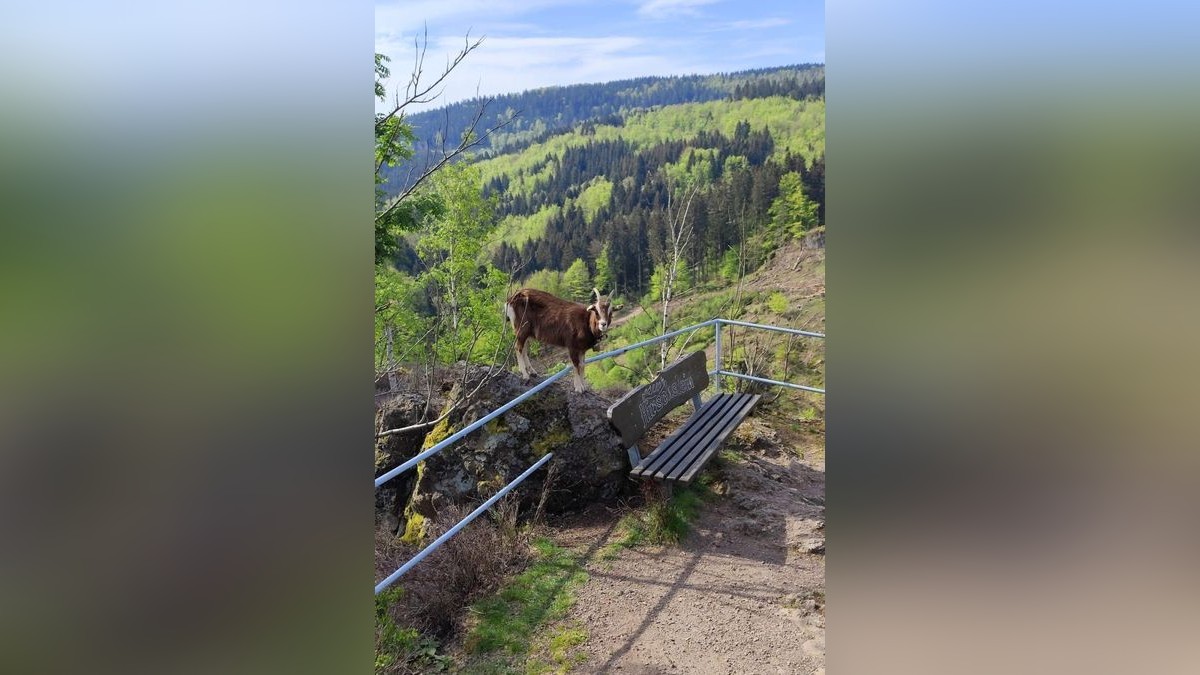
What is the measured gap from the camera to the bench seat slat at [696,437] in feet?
13.5

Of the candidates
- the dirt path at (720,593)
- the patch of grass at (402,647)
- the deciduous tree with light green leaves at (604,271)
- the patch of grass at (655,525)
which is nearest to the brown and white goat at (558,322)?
the patch of grass at (655,525)

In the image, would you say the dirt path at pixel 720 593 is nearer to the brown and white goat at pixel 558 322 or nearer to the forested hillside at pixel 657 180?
the brown and white goat at pixel 558 322

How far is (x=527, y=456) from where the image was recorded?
4.29 metres

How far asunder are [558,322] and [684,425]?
1.07 metres

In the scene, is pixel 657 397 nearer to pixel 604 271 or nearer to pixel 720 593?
pixel 720 593

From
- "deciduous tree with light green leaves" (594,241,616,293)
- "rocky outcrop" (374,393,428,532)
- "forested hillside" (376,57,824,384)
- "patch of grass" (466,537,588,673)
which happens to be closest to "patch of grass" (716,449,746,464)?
"patch of grass" (466,537,588,673)

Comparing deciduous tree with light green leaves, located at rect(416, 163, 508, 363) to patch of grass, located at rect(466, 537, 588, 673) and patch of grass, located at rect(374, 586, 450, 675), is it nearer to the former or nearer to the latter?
patch of grass, located at rect(466, 537, 588, 673)

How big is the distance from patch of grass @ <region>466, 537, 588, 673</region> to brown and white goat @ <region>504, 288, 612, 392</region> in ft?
3.76

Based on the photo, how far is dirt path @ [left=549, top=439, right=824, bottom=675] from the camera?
3.01 meters
